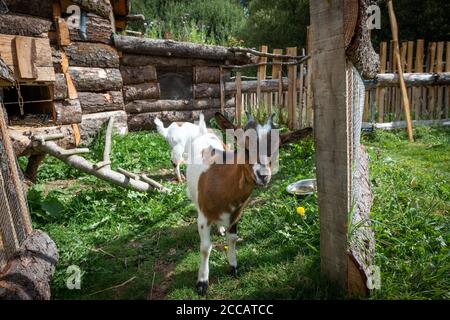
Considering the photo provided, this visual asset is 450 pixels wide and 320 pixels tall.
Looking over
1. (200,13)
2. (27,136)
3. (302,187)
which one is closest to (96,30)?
(27,136)

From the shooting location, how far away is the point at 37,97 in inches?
312

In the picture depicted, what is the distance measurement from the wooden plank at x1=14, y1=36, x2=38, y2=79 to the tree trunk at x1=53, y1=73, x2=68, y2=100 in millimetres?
1746

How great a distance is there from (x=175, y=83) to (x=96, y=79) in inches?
103

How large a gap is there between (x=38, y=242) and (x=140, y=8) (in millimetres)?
27084

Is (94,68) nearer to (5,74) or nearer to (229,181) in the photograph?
(5,74)

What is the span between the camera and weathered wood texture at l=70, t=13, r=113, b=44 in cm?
753

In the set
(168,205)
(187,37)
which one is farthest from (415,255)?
Result: (187,37)

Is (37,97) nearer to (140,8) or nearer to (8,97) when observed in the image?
(8,97)

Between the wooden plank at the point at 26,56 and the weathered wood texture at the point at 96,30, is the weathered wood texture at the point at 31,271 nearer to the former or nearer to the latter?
the wooden plank at the point at 26,56

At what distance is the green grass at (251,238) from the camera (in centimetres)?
281

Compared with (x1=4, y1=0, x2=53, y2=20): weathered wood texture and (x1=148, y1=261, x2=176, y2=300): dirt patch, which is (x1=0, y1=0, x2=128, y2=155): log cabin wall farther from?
(x1=148, y1=261, x2=176, y2=300): dirt patch

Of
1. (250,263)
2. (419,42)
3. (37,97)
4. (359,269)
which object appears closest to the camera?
(359,269)

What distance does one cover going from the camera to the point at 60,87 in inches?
269

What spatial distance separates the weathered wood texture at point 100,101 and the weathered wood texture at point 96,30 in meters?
1.32
